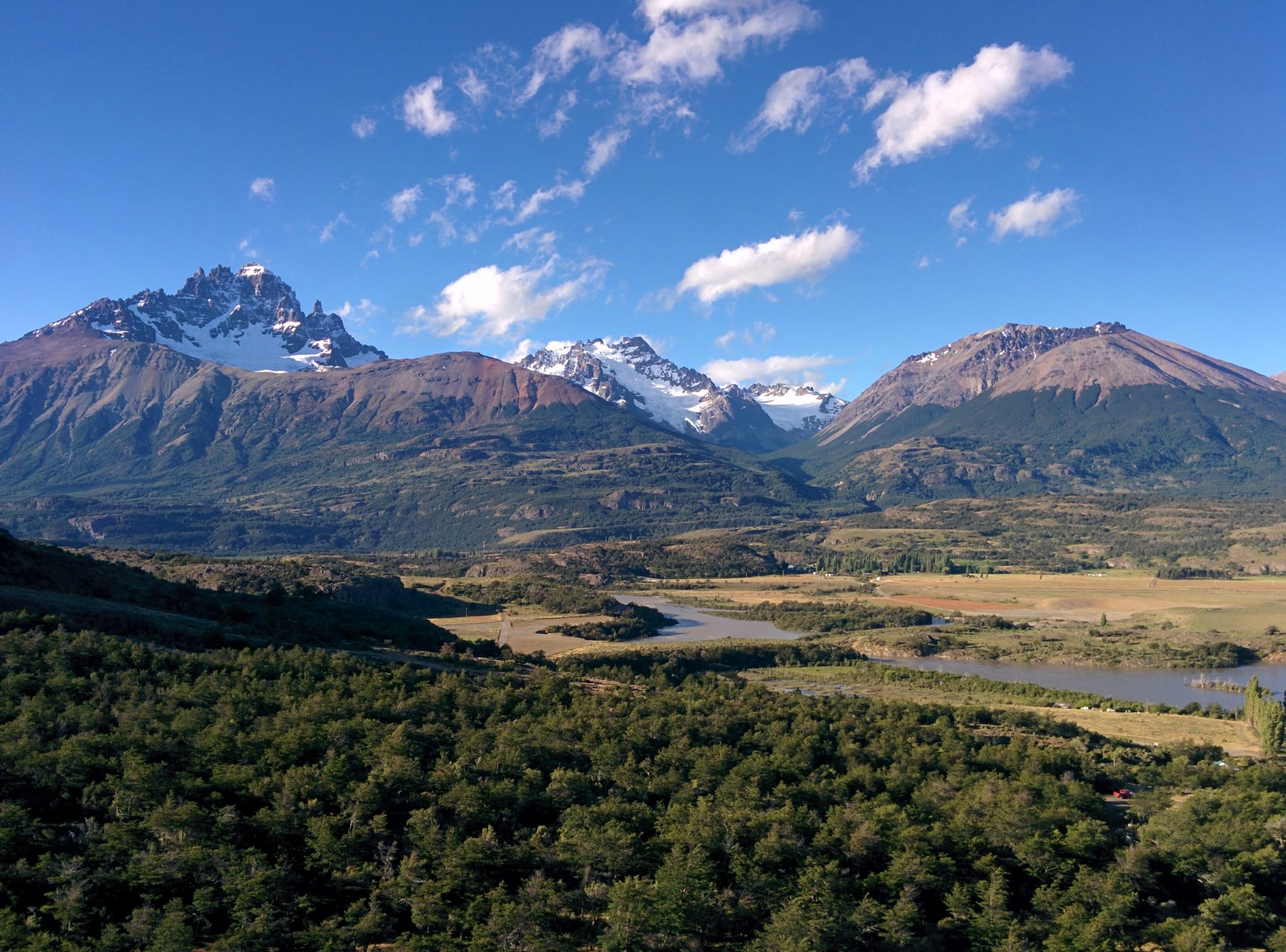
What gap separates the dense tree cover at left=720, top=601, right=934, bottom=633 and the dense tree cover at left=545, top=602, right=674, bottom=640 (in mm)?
18819

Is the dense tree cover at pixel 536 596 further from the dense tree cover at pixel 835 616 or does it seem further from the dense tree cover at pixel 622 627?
the dense tree cover at pixel 835 616

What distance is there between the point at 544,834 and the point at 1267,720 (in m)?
57.7

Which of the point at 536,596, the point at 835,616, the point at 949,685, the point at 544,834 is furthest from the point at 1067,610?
the point at 544,834

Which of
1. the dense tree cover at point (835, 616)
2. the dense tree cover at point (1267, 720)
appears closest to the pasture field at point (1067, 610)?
the dense tree cover at point (835, 616)

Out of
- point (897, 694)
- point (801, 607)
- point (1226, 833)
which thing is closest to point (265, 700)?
point (1226, 833)

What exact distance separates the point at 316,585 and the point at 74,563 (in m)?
43.6

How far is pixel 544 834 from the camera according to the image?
40250 millimetres

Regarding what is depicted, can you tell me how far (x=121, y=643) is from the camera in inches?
2287

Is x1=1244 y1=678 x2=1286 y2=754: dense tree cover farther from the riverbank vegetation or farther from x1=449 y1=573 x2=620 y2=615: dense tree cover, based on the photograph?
x1=449 y1=573 x2=620 y2=615: dense tree cover

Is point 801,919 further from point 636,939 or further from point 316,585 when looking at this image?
point 316,585

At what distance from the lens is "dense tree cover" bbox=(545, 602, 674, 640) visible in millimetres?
122625

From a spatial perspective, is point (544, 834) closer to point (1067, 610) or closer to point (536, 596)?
point (536, 596)

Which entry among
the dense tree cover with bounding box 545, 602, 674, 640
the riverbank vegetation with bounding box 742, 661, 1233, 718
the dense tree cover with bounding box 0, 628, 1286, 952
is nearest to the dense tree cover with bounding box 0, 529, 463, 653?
the dense tree cover with bounding box 0, 628, 1286, 952

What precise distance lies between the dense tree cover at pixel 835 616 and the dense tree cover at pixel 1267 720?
6285 centimetres
